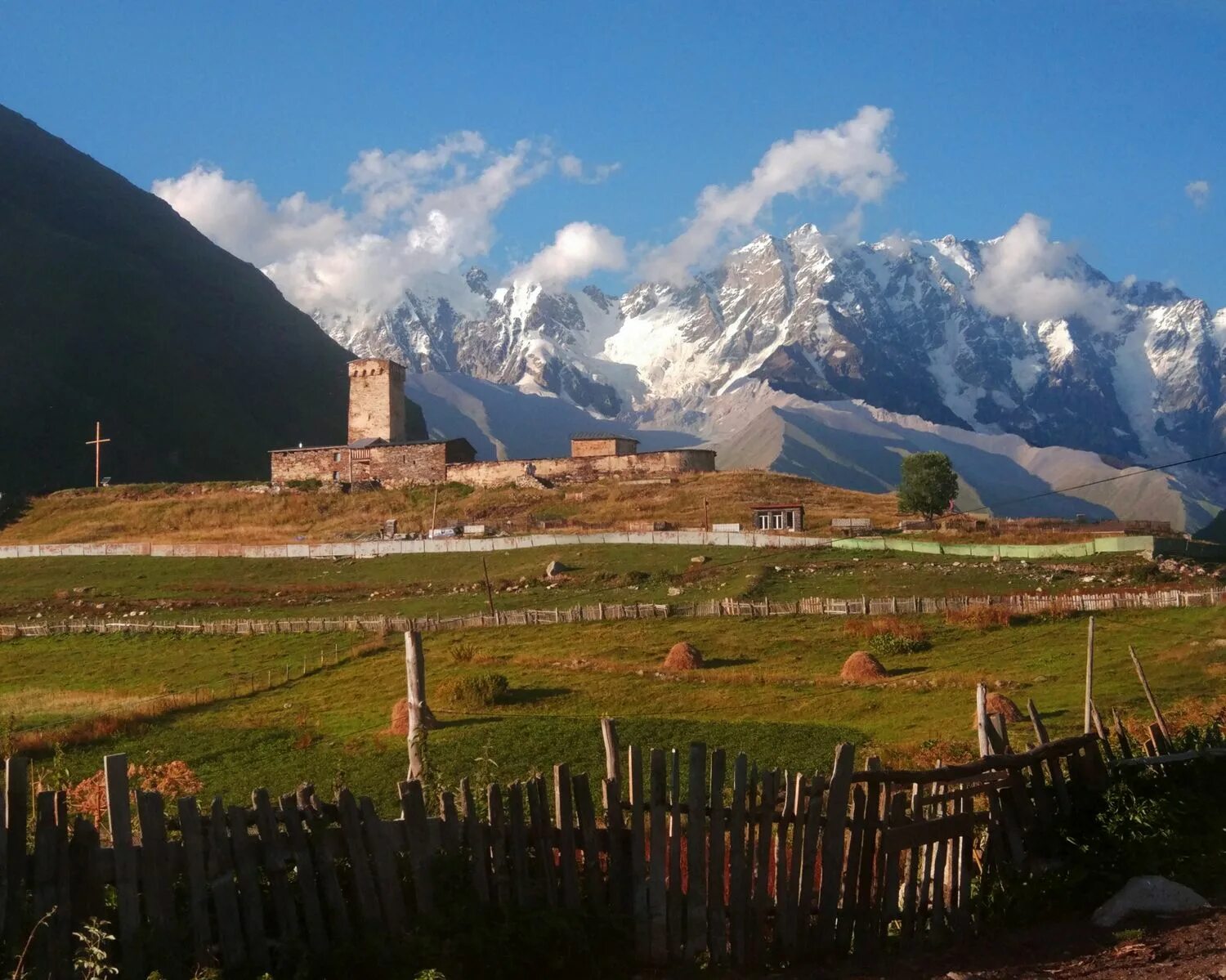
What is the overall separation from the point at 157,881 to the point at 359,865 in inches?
55.5

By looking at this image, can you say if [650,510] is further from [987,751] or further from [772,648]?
[987,751]

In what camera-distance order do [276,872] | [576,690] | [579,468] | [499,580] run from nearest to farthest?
[276,872] → [576,690] → [499,580] → [579,468]

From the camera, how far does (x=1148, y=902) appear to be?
10602 mm

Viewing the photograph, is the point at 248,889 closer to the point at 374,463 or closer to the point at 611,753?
the point at 611,753

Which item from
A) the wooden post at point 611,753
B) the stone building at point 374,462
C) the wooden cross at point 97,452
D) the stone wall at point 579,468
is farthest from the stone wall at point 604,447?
the wooden post at point 611,753

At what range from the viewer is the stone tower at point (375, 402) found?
119812mm

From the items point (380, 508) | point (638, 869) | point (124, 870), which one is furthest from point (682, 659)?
point (380, 508)

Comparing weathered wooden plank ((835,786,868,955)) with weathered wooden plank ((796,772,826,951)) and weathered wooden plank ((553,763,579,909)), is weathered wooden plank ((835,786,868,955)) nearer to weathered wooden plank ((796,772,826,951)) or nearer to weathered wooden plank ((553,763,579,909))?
weathered wooden plank ((796,772,826,951))

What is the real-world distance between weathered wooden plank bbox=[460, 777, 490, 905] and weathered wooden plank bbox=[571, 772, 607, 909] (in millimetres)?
808

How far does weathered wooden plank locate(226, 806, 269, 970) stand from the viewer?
8836 mm

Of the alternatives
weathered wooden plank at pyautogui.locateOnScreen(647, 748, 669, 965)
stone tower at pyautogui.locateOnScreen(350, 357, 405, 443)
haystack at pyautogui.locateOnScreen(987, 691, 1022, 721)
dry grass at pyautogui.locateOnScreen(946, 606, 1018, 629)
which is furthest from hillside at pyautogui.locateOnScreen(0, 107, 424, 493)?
weathered wooden plank at pyautogui.locateOnScreen(647, 748, 669, 965)

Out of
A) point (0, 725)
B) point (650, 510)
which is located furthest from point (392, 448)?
point (0, 725)

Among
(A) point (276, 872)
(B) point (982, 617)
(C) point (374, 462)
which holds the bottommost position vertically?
(B) point (982, 617)

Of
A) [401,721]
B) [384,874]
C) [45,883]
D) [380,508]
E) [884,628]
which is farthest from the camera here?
[380,508]
